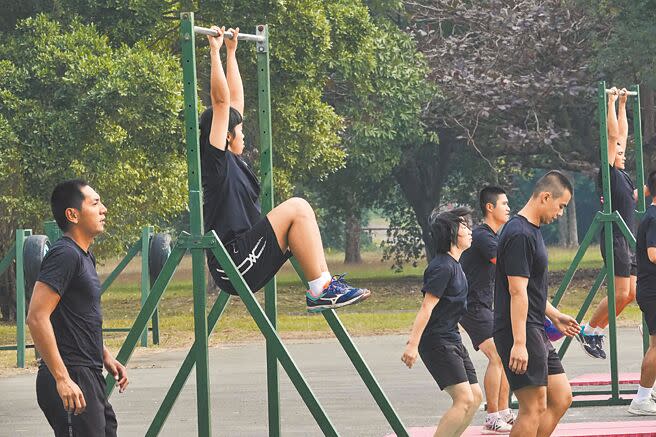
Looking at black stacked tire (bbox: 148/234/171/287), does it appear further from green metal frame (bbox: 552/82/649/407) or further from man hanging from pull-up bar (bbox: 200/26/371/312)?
man hanging from pull-up bar (bbox: 200/26/371/312)

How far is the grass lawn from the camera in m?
20.3

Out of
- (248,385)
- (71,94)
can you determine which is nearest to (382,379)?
(248,385)

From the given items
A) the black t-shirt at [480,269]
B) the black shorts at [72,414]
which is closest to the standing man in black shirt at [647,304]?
the black t-shirt at [480,269]

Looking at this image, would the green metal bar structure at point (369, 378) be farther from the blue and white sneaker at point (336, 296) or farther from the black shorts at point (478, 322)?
the black shorts at point (478, 322)

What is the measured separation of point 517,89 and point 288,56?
253 inches

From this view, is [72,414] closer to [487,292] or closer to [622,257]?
[487,292]

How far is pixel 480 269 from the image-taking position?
9.69m

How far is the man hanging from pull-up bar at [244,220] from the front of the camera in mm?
7105

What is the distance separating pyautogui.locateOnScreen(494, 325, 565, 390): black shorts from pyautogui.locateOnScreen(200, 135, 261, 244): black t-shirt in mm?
1501

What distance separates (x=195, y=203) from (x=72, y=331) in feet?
3.38

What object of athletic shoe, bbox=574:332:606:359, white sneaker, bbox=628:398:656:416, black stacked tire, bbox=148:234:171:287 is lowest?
white sneaker, bbox=628:398:656:416

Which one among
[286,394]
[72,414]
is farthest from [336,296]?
[286,394]

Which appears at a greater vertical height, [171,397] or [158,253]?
[171,397]

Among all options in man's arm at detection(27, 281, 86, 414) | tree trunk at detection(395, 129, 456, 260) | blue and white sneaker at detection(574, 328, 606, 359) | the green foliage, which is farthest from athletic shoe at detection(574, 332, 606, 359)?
tree trunk at detection(395, 129, 456, 260)
